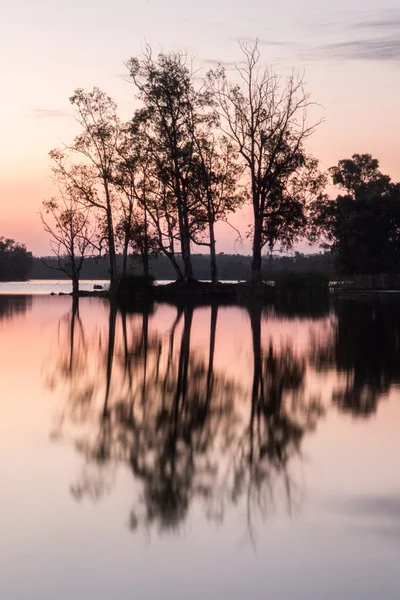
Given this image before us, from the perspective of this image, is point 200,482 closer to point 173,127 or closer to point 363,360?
point 363,360

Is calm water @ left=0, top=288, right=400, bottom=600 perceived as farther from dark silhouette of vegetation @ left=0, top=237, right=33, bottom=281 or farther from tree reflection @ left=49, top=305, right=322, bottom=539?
dark silhouette of vegetation @ left=0, top=237, right=33, bottom=281

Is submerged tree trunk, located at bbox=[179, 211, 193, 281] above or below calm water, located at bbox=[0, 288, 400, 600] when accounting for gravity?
above

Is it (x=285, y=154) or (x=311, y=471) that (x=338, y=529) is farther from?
(x=285, y=154)

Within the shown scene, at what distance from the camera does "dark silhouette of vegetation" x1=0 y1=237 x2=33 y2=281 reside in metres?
178

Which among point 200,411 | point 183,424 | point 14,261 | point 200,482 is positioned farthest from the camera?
point 14,261

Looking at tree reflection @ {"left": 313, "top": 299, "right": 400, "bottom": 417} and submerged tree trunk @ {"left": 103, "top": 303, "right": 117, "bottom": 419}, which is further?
tree reflection @ {"left": 313, "top": 299, "right": 400, "bottom": 417}

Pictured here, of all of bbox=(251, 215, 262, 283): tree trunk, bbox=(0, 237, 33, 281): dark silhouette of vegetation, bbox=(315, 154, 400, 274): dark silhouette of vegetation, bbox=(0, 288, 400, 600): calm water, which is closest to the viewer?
bbox=(0, 288, 400, 600): calm water

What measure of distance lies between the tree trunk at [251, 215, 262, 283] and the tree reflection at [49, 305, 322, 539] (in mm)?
34567

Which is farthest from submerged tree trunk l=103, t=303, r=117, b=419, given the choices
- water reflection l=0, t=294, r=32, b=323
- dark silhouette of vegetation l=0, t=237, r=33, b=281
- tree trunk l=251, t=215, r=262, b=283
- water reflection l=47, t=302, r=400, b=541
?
dark silhouette of vegetation l=0, t=237, r=33, b=281

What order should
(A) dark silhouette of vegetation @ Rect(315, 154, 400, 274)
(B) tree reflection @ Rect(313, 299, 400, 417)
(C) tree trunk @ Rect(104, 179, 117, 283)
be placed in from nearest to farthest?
(B) tree reflection @ Rect(313, 299, 400, 417)
(C) tree trunk @ Rect(104, 179, 117, 283)
(A) dark silhouette of vegetation @ Rect(315, 154, 400, 274)

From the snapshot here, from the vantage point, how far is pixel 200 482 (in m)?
7.46

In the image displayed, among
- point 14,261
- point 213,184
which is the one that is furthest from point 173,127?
point 14,261

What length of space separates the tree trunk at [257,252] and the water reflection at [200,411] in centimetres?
3083

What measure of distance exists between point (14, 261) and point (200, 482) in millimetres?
176020
